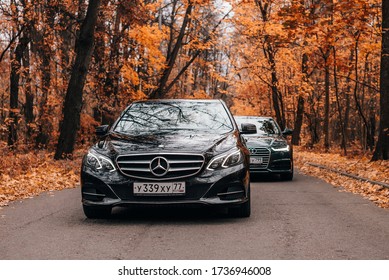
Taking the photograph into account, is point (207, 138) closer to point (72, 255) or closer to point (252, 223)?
point (252, 223)

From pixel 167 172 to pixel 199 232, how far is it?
2.83ft

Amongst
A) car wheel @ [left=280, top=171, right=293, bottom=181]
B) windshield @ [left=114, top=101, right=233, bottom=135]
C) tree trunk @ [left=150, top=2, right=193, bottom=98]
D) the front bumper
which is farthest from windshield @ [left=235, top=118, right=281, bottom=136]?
tree trunk @ [left=150, top=2, right=193, bottom=98]

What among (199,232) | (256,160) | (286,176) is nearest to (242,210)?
(199,232)

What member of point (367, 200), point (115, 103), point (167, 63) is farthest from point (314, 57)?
point (367, 200)

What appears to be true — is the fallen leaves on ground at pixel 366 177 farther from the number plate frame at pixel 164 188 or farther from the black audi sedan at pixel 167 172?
the number plate frame at pixel 164 188

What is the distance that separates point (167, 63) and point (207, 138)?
2087 cm

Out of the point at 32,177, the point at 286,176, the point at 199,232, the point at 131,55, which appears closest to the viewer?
the point at 199,232

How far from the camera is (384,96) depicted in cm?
1631

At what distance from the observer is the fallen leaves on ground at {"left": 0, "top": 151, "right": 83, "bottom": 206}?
10.8m

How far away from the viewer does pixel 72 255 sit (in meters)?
5.37

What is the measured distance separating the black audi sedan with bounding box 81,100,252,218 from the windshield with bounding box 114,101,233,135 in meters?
0.30

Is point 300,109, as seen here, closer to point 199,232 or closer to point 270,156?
point 270,156

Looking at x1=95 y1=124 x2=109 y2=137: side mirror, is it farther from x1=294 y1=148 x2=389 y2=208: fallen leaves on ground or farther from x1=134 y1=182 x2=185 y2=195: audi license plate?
x1=294 y1=148 x2=389 y2=208: fallen leaves on ground
